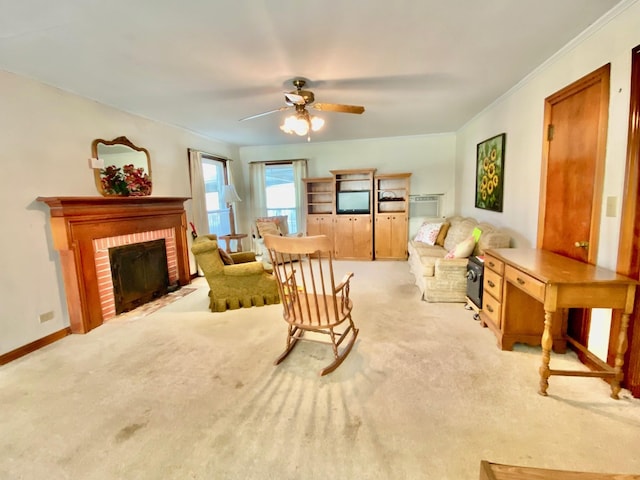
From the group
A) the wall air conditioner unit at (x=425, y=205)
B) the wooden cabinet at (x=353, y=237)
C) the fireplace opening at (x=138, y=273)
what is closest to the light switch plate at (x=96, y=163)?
the fireplace opening at (x=138, y=273)

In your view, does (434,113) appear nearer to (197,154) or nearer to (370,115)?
(370,115)

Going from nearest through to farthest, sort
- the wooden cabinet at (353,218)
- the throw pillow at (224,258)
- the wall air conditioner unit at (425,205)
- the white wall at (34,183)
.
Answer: the white wall at (34,183), the throw pillow at (224,258), the wooden cabinet at (353,218), the wall air conditioner unit at (425,205)

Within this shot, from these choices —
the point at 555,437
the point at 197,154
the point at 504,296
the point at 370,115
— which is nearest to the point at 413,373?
the point at 555,437

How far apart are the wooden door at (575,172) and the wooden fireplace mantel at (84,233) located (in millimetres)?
4272

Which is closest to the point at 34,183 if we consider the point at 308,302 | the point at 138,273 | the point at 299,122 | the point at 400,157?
the point at 138,273

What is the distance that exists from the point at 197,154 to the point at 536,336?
500 cm

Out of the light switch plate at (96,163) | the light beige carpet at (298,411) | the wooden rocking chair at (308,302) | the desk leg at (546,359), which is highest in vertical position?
the light switch plate at (96,163)

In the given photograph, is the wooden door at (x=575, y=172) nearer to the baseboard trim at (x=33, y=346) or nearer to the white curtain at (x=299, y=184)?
the white curtain at (x=299, y=184)

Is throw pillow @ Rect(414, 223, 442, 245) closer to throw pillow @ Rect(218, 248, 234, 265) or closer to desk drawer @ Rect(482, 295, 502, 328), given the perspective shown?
desk drawer @ Rect(482, 295, 502, 328)

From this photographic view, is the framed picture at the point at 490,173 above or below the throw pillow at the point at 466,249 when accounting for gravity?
above

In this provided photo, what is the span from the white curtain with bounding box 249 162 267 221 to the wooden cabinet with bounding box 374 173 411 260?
241 cm

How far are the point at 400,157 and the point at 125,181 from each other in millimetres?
4676

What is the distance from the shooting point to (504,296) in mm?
2414

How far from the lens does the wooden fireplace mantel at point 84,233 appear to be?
280 cm
